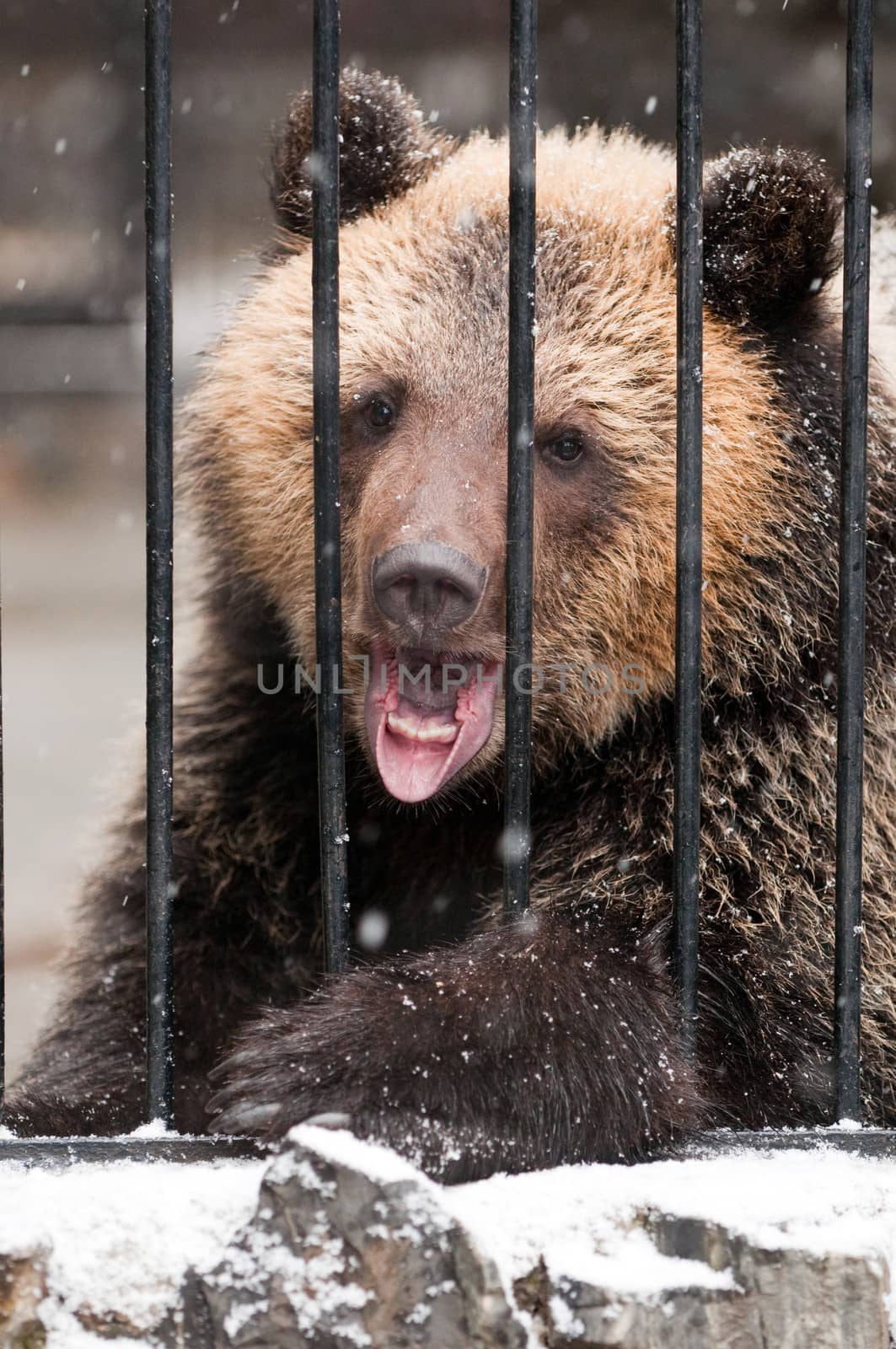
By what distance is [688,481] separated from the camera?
231 cm

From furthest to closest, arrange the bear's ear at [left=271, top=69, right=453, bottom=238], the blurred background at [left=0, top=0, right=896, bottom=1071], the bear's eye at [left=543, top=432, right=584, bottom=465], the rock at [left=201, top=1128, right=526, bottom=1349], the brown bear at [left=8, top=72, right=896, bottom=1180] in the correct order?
the blurred background at [left=0, top=0, right=896, bottom=1071]
the bear's ear at [left=271, top=69, right=453, bottom=238]
the bear's eye at [left=543, top=432, right=584, bottom=465]
the brown bear at [left=8, top=72, right=896, bottom=1180]
the rock at [left=201, top=1128, right=526, bottom=1349]

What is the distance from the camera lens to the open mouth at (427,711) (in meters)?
2.89

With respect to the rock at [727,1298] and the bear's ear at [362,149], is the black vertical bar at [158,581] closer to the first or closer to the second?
the rock at [727,1298]

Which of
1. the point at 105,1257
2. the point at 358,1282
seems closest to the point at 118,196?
the point at 105,1257

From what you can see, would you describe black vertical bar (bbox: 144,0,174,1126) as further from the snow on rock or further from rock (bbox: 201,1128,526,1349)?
rock (bbox: 201,1128,526,1349)

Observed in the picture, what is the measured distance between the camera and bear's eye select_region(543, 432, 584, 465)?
3.15 metres

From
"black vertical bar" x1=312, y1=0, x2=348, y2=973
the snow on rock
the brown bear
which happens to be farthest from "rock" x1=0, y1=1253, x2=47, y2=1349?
"black vertical bar" x1=312, y1=0, x2=348, y2=973

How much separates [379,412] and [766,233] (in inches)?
36.3

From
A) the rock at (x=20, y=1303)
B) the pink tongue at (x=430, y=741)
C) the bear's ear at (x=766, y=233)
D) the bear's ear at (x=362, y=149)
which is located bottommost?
the rock at (x=20, y=1303)

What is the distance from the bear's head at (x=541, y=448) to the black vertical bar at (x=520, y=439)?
410mm

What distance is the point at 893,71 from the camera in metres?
8.80

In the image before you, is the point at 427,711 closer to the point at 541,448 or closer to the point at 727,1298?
the point at 541,448

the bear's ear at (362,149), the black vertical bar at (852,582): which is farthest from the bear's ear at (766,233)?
the bear's ear at (362,149)

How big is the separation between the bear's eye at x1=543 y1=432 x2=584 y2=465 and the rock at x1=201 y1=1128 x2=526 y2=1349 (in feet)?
5.78
